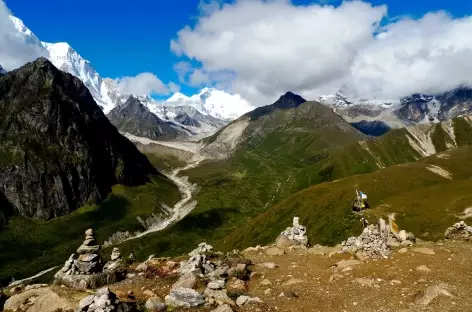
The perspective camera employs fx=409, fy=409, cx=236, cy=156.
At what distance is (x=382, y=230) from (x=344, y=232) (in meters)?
128

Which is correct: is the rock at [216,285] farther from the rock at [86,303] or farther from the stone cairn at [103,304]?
the rock at [86,303]

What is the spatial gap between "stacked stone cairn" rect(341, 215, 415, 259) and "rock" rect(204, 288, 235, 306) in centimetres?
1706

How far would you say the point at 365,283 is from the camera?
118 feet

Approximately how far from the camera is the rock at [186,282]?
125 feet

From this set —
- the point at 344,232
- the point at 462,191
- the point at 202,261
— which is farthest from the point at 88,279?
the point at 462,191

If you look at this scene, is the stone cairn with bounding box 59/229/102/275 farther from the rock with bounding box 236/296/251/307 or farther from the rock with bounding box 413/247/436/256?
the rock with bounding box 413/247/436/256

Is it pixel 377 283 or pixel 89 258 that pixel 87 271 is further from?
pixel 377 283

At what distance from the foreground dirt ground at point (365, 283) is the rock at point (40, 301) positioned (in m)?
5.30

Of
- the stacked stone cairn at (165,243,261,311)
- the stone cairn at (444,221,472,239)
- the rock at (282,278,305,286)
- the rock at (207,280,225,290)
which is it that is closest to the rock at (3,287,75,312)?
the stacked stone cairn at (165,243,261,311)

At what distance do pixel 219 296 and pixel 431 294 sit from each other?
1651 cm

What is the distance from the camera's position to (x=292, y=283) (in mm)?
38312

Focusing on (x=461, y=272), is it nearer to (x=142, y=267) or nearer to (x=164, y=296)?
(x=164, y=296)

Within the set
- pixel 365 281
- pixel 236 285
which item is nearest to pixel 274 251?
pixel 236 285

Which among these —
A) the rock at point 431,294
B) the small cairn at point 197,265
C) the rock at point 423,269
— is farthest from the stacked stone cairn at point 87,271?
the rock at point 423,269
